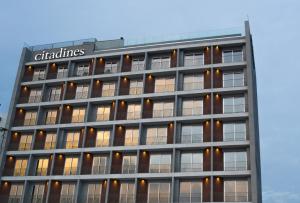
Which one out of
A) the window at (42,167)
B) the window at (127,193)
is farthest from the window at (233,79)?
the window at (42,167)

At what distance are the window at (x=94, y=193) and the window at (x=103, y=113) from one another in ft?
34.7

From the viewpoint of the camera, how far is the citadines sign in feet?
245

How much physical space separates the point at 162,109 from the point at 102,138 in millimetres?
10266

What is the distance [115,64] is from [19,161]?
22.0 metres

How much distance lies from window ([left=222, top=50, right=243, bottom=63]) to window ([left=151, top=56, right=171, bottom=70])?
884cm

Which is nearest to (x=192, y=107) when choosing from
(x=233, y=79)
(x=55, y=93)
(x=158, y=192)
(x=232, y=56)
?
(x=233, y=79)

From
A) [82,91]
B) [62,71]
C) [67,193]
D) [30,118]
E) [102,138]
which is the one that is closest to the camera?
[67,193]

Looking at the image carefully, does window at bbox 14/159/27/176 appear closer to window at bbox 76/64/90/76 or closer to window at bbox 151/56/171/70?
window at bbox 76/64/90/76

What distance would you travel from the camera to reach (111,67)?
72750 mm

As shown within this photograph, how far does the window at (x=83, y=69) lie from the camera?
7375cm

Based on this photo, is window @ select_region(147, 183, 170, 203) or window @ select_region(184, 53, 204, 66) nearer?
window @ select_region(147, 183, 170, 203)

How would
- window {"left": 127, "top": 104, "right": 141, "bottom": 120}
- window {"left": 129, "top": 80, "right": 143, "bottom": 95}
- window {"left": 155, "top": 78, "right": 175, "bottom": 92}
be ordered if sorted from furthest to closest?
window {"left": 129, "top": 80, "right": 143, "bottom": 95} → window {"left": 155, "top": 78, "right": 175, "bottom": 92} → window {"left": 127, "top": 104, "right": 141, "bottom": 120}


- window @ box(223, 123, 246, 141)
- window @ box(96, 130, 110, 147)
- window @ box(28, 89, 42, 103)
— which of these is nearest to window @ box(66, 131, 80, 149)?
window @ box(96, 130, 110, 147)

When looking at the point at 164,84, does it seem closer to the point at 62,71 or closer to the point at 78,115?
the point at 78,115
